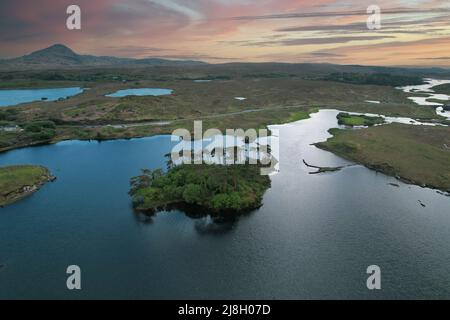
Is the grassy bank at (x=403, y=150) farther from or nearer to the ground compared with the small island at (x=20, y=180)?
farther from the ground

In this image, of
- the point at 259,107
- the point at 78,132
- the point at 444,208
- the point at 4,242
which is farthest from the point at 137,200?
the point at 259,107

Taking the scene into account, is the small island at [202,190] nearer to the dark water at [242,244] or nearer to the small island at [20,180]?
the dark water at [242,244]
